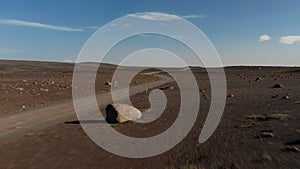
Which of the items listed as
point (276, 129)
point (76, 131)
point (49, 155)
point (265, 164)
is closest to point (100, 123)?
point (76, 131)

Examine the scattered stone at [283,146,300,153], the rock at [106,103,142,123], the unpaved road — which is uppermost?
the rock at [106,103,142,123]

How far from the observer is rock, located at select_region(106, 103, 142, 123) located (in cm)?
2109

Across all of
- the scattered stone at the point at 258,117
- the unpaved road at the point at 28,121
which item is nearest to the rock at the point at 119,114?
the unpaved road at the point at 28,121

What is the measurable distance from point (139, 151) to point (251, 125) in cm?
723

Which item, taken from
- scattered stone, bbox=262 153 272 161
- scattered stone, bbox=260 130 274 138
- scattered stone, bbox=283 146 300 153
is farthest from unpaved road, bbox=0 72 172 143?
scattered stone, bbox=283 146 300 153

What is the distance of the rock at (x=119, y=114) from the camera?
2109cm

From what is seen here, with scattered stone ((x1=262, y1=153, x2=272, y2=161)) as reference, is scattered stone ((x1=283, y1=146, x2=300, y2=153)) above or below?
above

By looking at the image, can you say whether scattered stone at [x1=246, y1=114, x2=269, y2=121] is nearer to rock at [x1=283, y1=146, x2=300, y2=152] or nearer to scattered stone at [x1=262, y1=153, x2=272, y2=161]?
rock at [x1=283, y1=146, x2=300, y2=152]

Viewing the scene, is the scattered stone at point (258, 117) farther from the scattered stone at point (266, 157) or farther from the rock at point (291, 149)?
the scattered stone at point (266, 157)

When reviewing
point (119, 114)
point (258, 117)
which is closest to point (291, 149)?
point (258, 117)

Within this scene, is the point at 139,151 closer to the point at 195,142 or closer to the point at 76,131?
the point at 195,142

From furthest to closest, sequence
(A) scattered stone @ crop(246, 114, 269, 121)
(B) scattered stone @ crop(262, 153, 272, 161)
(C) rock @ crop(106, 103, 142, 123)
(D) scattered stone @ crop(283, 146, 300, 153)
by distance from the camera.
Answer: (C) rock @ crop(106, 103, 142, 123) → (A) scattered stone @ crop(246, 114, 269, 121) → (D) scattered stone @ crop(283, 146, 300, 153) → (B) scattered stone @ crop(262, 153, 272, 161)

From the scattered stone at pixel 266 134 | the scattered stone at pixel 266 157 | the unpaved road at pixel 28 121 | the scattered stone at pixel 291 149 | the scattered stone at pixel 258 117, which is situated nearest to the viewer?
the scattered stone at pixel 266 157

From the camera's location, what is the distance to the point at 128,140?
16297 millimetres
